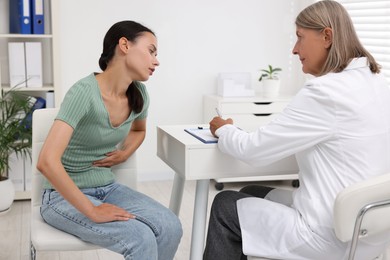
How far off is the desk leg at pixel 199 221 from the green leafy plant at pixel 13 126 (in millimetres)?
1702

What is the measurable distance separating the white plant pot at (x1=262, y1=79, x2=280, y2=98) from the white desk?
6.68 feet

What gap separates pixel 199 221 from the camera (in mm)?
2156

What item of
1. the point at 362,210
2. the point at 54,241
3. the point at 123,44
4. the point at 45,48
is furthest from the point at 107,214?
the point at 45,48

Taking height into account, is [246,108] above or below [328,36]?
below

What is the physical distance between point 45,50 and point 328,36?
8.05 ft

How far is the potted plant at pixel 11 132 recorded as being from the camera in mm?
3451

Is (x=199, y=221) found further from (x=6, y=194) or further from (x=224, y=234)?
(x=6, y=194)

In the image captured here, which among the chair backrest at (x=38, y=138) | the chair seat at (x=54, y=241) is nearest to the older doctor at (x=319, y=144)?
the chair seat at (x=54, y=241)

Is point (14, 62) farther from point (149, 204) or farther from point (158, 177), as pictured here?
point (149, 204)

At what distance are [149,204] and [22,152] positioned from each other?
72.3 inches

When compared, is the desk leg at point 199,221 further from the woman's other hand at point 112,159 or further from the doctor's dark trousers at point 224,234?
the woman's other hand at point 112,159

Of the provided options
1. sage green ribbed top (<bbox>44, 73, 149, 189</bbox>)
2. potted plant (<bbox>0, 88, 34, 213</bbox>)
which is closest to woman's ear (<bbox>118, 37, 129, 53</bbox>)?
sage green ribbed top (<bbox>44, 73, 149, 189</bbox>)

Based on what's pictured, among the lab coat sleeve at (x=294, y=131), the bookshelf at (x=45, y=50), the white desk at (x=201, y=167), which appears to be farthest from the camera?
the bookshelf at (x=45, y=50)

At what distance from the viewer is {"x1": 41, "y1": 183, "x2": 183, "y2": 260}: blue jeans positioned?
74.4 inches
